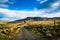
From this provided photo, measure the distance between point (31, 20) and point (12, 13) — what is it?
2.03 ft

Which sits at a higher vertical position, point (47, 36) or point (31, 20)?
point (31, 20)

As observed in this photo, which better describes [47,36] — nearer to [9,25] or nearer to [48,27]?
[48,27]

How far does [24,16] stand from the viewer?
4.75 m

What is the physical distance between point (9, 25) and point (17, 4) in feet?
2.22

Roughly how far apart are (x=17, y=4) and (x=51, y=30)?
126 cm

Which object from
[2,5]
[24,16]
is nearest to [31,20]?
[24,16]

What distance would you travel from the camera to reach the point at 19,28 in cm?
459

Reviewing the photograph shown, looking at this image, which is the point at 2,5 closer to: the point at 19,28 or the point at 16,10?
the point at 16,10

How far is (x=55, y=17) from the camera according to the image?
4.67 m

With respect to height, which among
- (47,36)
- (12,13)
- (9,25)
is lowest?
Result: (47,36)

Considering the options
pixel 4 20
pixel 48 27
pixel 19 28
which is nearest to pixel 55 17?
pixel 48 27

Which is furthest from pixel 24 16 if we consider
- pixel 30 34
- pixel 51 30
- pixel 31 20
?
pixel 51 30

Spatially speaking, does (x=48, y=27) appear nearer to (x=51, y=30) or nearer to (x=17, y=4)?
(x=51, y=30)

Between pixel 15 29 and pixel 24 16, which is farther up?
pixel 24 16
